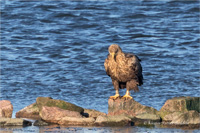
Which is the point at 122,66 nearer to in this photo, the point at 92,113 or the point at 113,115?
the point at 113,115

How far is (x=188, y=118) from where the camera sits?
9.73 metres

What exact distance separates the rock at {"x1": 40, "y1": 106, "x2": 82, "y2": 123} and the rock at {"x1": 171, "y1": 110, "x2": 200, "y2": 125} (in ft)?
5.57

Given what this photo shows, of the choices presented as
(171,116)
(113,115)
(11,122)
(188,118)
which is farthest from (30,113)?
(188,118)

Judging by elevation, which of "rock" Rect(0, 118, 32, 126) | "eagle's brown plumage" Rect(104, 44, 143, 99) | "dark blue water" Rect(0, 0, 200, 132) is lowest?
"dark blue water" Rect(0, 0, 200, 132)

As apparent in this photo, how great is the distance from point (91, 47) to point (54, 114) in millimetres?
9897

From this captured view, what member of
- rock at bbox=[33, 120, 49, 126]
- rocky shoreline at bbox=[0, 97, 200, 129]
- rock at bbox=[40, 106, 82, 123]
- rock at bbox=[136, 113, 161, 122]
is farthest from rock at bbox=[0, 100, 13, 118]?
rock at bbox=[136, 113, 161, 122]

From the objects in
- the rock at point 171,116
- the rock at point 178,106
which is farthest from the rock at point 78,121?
the rock at point 178,106

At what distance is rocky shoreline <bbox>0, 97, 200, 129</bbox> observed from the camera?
9.59 m

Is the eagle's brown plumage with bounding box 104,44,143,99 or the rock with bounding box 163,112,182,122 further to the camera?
the eagle's brown plumage with bounding box 104,44,143,99

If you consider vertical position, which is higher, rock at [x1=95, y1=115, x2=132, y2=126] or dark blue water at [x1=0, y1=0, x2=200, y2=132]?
rock at [x1=95, y1=115, x2=132, y2=126]

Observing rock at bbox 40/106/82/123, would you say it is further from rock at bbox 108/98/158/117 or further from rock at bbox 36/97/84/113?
rock at bbox 108/98/158/117

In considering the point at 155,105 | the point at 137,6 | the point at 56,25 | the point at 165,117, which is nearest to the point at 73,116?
the point at 165,117

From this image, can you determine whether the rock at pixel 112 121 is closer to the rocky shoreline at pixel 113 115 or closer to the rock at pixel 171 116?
the rocky shoreline at pixel 113 115

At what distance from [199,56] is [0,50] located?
22.1 ft
